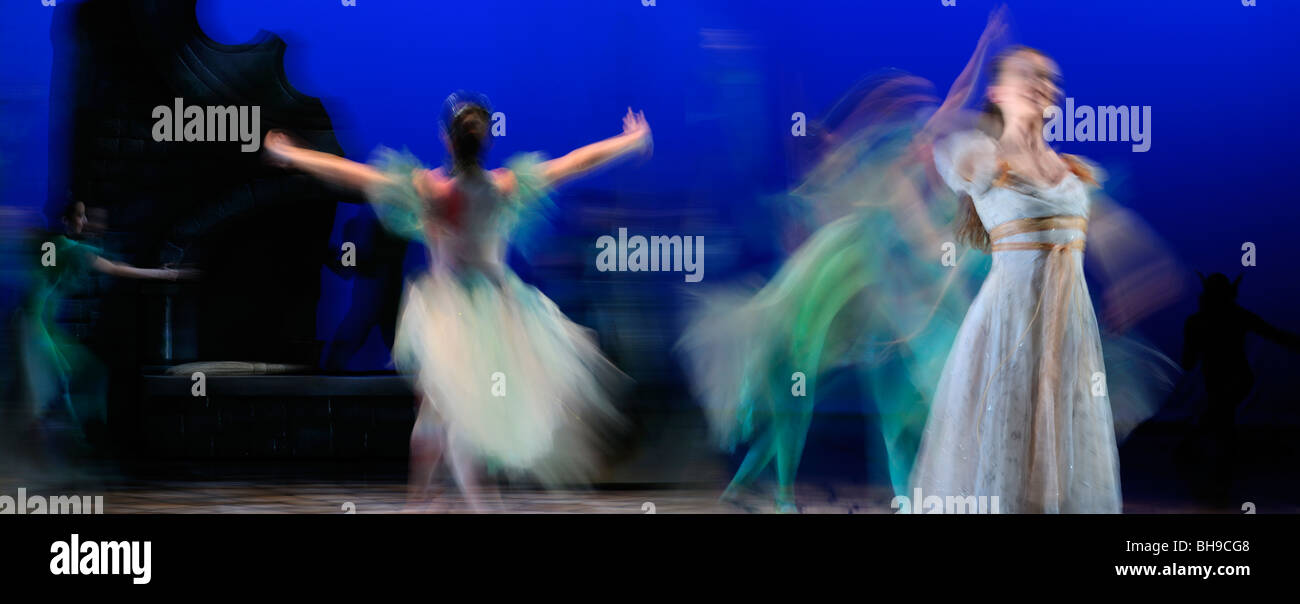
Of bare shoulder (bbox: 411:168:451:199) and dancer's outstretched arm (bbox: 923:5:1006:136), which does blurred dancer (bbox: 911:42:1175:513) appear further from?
bare shoulder (bbox: 411:168:451:199)

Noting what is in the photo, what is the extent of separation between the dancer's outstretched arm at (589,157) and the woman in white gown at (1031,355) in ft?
3.85

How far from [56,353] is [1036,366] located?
363 centimetres

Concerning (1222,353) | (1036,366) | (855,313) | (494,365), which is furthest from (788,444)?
(1222,353)

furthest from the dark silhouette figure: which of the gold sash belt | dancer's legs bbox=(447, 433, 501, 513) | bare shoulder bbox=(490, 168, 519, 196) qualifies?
dancer's legs bbox=(447, 433, 501, 513)

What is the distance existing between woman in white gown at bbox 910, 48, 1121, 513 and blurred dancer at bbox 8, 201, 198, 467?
10.4 ft

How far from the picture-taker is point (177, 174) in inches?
184

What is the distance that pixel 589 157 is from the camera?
4.05m

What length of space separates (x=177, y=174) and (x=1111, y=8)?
376cm

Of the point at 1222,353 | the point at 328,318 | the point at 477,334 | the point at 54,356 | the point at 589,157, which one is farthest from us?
the point at 328,318

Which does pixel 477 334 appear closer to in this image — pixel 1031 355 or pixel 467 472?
pixel 467 472

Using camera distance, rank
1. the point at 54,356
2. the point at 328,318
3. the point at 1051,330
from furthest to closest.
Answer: the point at 328,318 → the point at 54,356 → the point at 1051,330

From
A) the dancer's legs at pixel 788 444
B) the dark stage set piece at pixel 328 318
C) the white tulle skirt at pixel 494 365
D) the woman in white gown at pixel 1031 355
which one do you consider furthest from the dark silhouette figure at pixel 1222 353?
the white tulle skirt at pixel 494 365

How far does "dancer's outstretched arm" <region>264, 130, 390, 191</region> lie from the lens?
3.97 m
